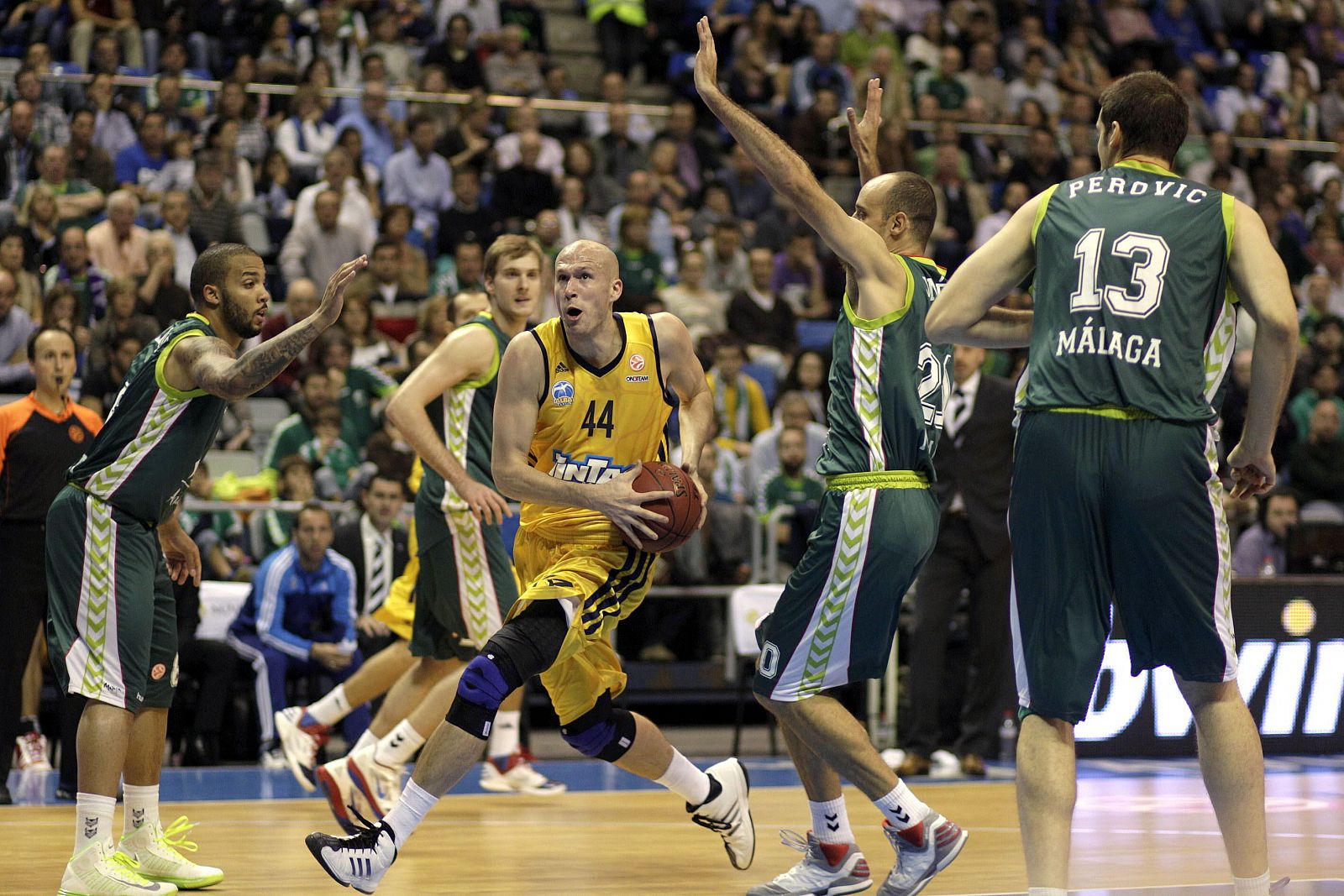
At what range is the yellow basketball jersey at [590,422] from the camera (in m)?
5.96

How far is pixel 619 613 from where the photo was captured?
19.4 feet

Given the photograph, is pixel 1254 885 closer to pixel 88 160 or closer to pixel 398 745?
pixel 398 745

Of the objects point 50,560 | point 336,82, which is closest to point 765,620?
point 50,560

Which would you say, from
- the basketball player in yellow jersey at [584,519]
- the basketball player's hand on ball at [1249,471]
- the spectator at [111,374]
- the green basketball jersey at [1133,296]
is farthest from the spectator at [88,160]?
the basketball player's hand on ball at [1249,471]

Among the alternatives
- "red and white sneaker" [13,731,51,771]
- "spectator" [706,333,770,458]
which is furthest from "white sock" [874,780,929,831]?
"spectator" [706,333,770,458]

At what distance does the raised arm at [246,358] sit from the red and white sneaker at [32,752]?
15.9ft

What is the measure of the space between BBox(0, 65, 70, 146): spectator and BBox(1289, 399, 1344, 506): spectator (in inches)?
412

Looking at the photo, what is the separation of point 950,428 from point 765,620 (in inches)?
179

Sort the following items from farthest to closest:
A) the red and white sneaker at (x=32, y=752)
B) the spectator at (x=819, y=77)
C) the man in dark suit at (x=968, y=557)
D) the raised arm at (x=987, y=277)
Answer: the spectator at (x=819, y=77)
the man in dark suit at (x=968, y=557)
the red and white sneaker at (x=32, y=752)
the raised arm at (x=987, y=277)

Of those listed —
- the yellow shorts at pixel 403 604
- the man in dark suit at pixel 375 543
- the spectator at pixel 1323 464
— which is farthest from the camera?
the spectator at pixel 1323 464

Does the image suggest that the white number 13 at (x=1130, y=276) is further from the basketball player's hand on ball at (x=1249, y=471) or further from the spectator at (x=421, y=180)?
the spectator at (x=421, y=180)

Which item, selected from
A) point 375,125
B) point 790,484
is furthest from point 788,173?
point 375,125

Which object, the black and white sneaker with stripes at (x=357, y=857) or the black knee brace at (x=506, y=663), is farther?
the black knee brace at (x=506, y=663)

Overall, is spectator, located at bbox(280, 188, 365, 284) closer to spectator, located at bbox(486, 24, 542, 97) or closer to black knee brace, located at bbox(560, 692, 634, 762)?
spectator, located at bbox(486, 24, 542, 97)
